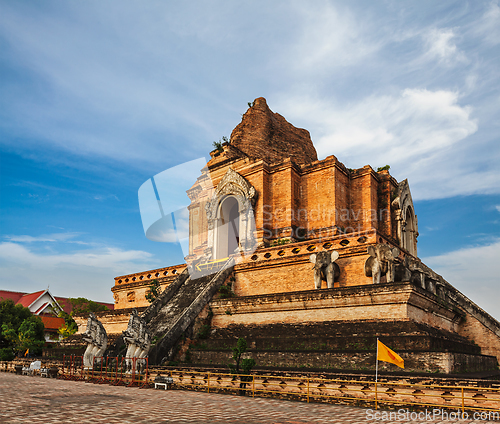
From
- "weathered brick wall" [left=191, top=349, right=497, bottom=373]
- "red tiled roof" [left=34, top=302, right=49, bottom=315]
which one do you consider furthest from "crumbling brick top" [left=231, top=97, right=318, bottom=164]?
"red tiled roof" [left=34, top=302, right=49, bottom=315]

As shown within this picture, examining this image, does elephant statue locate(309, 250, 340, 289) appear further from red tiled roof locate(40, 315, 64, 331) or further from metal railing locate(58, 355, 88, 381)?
red tiled roof locate(40, 315, 64, 331)

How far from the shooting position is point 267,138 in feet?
91.9

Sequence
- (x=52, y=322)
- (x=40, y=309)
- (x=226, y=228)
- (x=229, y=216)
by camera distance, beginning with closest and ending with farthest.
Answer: (x=226, y=228)
(x=229, y=216)
(x=52, y=322)
(x=40, y=309)

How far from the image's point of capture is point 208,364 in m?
13.7

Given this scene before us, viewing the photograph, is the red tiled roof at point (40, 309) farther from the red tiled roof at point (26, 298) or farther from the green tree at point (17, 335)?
the green tree at point (17, 335)

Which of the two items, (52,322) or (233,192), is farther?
(52,322)

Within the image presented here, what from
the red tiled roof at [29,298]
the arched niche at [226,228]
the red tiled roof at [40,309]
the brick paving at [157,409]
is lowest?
the brick paving at [157,409]

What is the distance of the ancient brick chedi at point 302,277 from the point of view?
12.2m

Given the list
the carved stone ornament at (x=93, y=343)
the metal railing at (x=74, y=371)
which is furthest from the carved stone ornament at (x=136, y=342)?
the metal railing at (x=74, y=371)

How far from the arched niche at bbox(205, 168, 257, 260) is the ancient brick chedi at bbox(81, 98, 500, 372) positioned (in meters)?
0.06

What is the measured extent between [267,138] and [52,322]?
24489mm

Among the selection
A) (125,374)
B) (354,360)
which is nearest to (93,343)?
(125,374)

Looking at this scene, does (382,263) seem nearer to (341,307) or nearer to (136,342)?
(341,307)

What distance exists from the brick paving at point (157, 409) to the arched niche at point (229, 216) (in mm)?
12505
